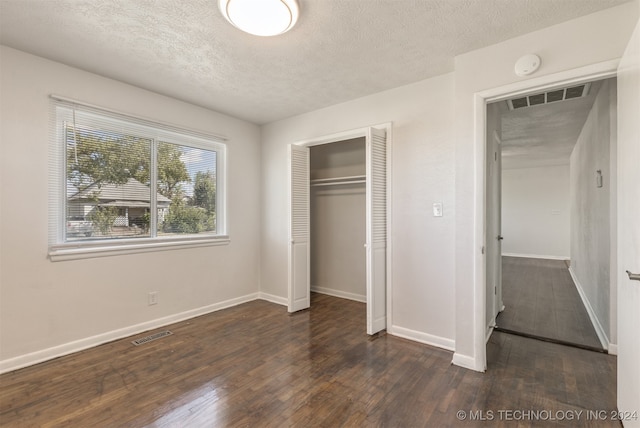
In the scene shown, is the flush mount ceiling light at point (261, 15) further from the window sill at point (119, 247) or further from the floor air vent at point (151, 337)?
the floor air vent at point (151, 337)

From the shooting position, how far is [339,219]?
4641mm

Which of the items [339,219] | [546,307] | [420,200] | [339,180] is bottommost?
[546,307]

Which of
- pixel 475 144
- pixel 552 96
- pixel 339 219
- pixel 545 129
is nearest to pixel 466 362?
pixel 475 144

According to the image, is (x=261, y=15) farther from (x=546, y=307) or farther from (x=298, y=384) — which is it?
(x=546, y=307)

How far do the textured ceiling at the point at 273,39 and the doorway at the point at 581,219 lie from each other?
70 cm

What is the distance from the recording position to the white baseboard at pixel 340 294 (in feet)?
14.2

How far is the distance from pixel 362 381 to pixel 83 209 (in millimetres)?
2979

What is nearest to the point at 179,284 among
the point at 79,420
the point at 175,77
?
the point at 79,420

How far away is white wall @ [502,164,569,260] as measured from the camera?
809 cm

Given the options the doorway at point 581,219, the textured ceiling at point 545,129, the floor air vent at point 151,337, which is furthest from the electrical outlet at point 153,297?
the textured ceiling at point 545,129

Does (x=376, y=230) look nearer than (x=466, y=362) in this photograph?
No

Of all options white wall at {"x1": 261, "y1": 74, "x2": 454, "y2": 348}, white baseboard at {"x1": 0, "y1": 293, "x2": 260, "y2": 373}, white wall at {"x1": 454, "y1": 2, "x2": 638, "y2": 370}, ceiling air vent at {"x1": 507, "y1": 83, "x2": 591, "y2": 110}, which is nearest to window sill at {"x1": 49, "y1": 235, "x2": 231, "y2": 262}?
white baseboard at {"x1": 0, "y1": 293, "x2": 260, "y2": 373}

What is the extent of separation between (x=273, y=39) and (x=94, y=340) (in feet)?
10.4

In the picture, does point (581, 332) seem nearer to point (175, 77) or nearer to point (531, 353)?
point (531, 353)
